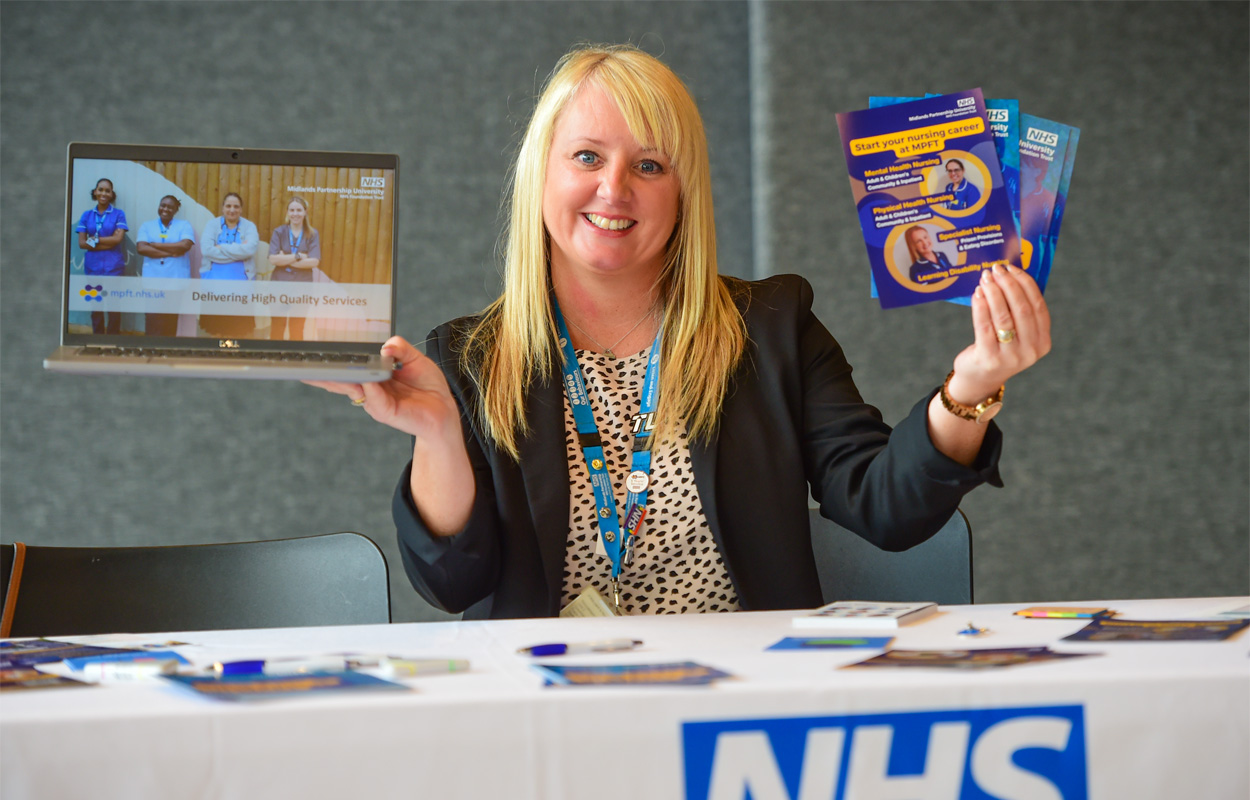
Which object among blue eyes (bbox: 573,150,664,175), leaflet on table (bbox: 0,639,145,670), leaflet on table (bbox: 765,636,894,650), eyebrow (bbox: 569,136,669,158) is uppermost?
eyebrow (bbox: 569,136,669,158)

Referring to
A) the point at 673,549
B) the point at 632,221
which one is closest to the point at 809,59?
the point at 632,221

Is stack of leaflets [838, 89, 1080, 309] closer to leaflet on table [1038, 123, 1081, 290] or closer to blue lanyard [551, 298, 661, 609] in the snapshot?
leaflet on table [1038, 123, 1081, 290]

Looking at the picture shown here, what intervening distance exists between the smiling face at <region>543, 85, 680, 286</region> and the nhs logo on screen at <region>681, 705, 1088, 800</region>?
100 centimetres

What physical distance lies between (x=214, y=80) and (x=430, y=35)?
587 millimetres

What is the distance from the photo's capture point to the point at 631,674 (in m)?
0.83

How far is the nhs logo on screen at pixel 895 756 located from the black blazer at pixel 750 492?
0.58 meters

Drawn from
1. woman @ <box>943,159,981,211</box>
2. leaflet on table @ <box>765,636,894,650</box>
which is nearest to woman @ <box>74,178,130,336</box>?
leaflet on table @ <box>765,636,894,650</box>

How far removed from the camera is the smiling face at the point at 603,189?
5.26 feet

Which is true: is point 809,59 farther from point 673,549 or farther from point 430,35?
point 673,549

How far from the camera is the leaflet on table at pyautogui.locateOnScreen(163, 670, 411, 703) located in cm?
75

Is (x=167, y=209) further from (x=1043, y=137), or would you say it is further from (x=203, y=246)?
(x=1043, y=137)

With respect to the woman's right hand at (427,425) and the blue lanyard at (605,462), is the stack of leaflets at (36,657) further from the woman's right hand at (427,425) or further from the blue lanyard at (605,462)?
the blue lanyard at (605,462)

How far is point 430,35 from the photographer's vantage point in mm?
2875

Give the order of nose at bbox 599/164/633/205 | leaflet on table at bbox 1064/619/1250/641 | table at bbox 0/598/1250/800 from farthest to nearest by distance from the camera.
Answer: nose at bbox 599/164/633/205, leaflet on table at bbox 1064/619/1250/641, table at bbox 0/598/1250/800
